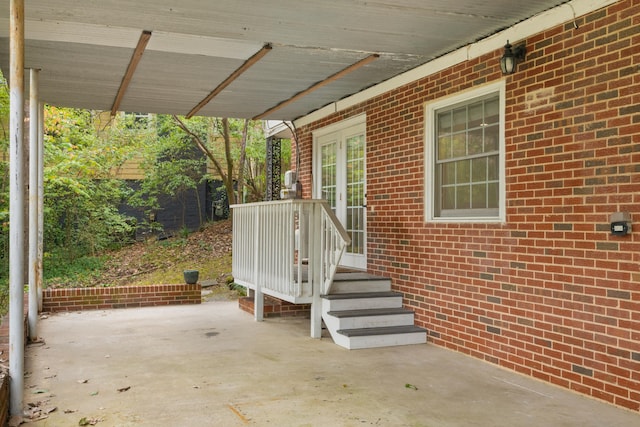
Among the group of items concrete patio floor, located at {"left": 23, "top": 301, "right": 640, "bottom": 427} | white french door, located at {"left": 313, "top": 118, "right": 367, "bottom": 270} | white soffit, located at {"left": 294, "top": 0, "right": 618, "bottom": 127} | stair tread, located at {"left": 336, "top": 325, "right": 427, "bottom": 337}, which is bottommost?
concrete patio floor, located at {"left": 23, "top": 301, "right": 640, "bottom": 427}

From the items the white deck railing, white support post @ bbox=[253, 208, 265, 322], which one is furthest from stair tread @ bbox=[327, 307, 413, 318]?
white support post @ bbox=[253, 208, 265, 322]

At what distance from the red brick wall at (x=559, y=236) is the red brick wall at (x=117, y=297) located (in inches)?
164

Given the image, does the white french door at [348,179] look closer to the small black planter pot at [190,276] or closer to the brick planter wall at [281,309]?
the brick planter wall at [281,309]

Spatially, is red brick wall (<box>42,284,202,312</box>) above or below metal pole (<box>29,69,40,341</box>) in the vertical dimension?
below

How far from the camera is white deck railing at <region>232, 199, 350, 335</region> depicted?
19.8 feet

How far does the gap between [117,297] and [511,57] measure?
6.37 metres

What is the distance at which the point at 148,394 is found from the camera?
13.4 ft

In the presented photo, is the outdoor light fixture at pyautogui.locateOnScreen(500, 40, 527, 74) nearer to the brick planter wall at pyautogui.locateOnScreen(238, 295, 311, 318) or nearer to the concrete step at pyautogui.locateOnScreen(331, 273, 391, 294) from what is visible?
the concrete step at pyautogui.locateOnScreen(331, 273, 391, 294)

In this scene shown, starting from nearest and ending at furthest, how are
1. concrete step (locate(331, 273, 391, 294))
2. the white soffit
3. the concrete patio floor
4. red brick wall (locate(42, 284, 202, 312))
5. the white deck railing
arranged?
1. the concrete patio floor
2. the white soffit
3. the white deck railing
4. concrete step (locate(331, 273, 391, 294))
5. red brick wall (locate(42, 284, 202, 312))

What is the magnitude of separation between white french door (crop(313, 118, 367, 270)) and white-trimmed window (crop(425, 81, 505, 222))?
1463 millimetres

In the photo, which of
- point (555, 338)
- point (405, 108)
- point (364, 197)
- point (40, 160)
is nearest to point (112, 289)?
point (40, 160)

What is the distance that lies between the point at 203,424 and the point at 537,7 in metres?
3.88

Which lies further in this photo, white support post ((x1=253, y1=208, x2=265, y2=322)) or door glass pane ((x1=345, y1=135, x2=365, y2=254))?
door glass pane ((x1=345, y1=135, x2=365, y2=254))

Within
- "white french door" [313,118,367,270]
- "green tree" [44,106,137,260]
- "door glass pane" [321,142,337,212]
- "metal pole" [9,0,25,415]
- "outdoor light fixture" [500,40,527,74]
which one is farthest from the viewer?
"green tree" [44,106,137,260]
